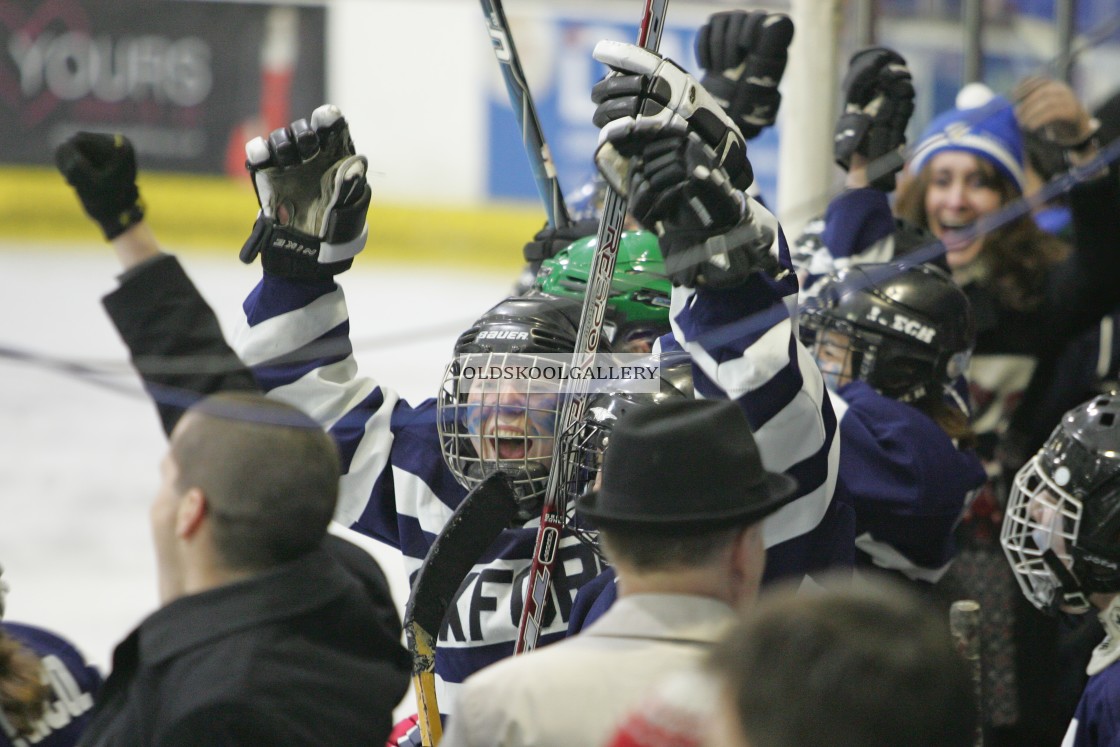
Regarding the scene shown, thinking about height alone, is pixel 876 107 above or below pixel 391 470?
above

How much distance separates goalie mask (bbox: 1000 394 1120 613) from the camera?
1.86m

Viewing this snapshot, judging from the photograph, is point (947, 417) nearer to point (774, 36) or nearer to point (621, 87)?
point (774, 36)

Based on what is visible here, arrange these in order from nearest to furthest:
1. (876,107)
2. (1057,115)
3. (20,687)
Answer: (20,687)
(876,107)
(1057,115)

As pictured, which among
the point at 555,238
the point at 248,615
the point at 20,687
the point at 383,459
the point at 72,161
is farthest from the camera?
the point at 555,238

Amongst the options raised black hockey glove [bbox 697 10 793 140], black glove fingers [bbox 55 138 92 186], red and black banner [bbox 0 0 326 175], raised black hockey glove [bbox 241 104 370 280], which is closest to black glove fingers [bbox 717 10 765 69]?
raised black hockey glove [bbox 697 10 793 140]

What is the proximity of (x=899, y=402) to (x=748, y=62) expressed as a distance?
0.67 meters

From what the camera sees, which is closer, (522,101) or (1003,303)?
(522,101)

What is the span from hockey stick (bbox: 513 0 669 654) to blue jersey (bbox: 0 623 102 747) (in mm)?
513

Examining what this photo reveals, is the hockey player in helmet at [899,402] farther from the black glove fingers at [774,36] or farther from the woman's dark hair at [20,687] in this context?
the woman's dark hair at [20,687]

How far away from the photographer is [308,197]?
2.05 m

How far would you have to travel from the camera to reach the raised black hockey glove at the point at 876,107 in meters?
2.64

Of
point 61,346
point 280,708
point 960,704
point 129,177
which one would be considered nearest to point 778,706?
point 960,704

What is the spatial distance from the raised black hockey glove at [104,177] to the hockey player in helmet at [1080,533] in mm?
1175

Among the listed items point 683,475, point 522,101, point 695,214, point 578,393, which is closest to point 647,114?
point 695,214
